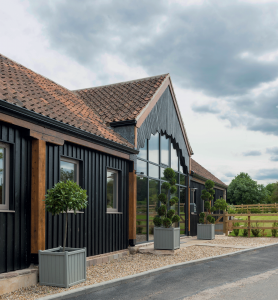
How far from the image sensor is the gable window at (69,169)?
9122mm

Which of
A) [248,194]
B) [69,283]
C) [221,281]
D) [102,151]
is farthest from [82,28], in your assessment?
[248,194]

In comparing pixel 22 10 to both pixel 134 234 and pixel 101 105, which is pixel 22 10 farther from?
pixel 134 234

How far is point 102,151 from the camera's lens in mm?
10414

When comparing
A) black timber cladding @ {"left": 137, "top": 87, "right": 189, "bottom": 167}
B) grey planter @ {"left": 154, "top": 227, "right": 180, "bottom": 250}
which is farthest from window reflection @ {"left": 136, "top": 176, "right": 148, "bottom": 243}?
black timber cladding @ {"left": 137, "top": 87, "right": 189, "bottom": 167}

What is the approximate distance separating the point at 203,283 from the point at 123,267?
2632mm

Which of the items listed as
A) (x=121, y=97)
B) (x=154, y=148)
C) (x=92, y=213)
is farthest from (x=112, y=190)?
(x=121, y=97)

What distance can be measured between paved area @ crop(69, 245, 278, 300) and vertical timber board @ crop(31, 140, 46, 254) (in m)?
1.80

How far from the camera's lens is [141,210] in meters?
12.9

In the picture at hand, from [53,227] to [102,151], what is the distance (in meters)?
2.92

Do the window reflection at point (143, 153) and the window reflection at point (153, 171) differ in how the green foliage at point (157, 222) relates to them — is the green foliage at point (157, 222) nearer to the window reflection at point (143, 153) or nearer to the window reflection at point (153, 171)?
the window reflection at point (153, 171)

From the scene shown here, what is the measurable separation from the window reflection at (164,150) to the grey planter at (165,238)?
12.5ft

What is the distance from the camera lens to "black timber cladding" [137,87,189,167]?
13250 millimetres

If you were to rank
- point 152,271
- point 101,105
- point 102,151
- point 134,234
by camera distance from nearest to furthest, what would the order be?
1. point 152,271
2. point 102,151
3. point 134,234
4. point 101,105

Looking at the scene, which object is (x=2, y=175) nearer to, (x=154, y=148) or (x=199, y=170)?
(x=154, y=148)
